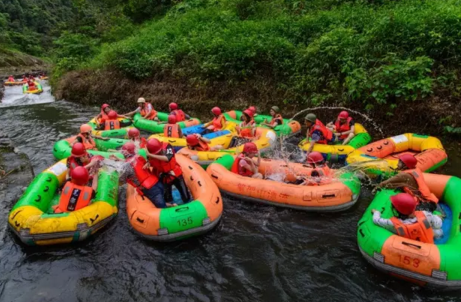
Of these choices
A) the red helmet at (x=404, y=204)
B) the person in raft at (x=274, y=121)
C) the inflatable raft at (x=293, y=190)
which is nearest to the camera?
the red helmet at (x=404, y=204)

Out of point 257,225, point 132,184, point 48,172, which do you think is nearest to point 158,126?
point 48,172

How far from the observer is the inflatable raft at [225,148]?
8180 mm

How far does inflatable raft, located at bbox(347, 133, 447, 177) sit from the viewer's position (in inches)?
279

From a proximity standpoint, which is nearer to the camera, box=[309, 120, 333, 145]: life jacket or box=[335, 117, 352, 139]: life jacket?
box=[309, 120, 333, 145]: life jacket

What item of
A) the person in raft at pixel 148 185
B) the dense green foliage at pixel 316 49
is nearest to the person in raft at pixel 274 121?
the dense green foliage at pixel 316 49

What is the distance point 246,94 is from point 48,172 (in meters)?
7.68

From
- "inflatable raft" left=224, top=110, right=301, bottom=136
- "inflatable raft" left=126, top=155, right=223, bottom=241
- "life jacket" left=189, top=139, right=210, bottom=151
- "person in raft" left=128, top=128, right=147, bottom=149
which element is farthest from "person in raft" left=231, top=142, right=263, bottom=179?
"inflatable raft" left=224, top=110, right=301, bottom=136

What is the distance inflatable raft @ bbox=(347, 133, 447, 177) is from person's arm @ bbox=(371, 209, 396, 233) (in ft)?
7.65

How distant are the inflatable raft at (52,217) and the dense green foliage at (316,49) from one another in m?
7.37

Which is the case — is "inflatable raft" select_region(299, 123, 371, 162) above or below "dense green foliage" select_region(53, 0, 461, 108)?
below

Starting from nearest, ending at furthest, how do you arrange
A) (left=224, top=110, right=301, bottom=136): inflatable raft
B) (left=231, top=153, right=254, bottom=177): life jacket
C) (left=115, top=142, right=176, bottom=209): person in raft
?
(left=115, top=142, right=176, bottom=209): person in raft → (left=231, top=153, right=254, bottom=177): life jacket → (left=224, top=110, right=301, bottom=136): inflatable raft

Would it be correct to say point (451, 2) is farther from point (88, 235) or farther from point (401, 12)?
point (88, 235)

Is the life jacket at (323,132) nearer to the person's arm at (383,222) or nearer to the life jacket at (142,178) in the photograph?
the person's arm at (383,222)

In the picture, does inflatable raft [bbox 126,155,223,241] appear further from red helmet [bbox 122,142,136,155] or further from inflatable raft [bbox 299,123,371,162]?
inflatable raft [bbox 299,123,371,162]
